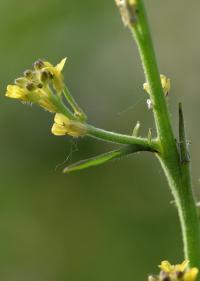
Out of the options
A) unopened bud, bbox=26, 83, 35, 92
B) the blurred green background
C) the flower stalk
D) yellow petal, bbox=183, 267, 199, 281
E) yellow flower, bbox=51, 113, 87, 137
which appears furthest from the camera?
the blurred green background

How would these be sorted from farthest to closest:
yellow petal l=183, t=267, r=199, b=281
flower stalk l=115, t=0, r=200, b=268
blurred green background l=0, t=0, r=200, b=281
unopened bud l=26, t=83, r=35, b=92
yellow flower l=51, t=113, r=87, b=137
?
blurred green background l=0, t=0, r=200, b=281 → unopened bud l=26, t=83, r=35, b=92 → yellow flower l=51, t=113, r=87, b=137 → flower stalk l=115, t=0, r=200, b=268 → yellow petal l=183, t=267, r=199, b=281

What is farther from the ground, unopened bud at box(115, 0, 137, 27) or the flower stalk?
unopened bud at box(115, 0, 137, 27)

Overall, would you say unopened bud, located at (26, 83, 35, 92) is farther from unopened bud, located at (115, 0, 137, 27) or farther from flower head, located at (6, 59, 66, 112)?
unopened bud, located at (115, 0, 137, 27)

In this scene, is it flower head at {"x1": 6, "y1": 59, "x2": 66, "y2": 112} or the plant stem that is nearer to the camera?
the plant stem

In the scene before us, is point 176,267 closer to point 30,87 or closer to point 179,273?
point 179,273

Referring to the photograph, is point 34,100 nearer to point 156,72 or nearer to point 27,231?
point 156,72

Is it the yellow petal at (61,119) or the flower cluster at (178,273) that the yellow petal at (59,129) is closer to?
the yellow petal at (61,119)

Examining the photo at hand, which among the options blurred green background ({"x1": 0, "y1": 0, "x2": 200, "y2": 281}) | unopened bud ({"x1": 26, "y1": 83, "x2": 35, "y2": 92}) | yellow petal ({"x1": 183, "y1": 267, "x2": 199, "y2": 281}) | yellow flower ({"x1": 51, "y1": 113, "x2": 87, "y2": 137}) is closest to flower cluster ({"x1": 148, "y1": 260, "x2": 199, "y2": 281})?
yellow petal ({"x1": 183, "y1": 267, "x2": 199, "y2": 281})

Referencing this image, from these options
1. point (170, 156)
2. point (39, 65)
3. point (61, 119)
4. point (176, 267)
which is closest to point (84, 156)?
point (39, 65)
